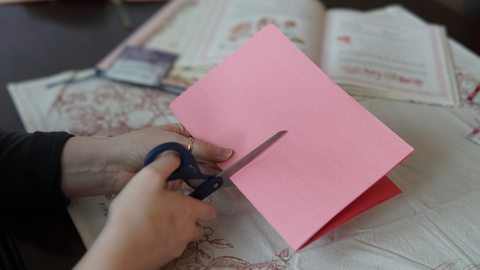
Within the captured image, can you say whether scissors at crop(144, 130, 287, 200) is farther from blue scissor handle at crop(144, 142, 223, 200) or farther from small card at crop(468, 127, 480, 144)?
small card at crop(468, 127, 480, 144)

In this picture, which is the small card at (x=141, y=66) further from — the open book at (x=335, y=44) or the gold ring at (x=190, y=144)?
the gold ring at (x=190, y=144)

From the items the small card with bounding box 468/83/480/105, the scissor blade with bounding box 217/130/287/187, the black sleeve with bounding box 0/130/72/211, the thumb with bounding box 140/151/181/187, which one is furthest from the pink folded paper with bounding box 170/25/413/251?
the small card with bounding box 468/83/480/105

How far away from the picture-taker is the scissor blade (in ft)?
1.87

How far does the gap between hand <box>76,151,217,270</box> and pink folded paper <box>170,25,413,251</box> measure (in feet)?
0.39

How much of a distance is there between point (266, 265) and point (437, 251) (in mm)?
291

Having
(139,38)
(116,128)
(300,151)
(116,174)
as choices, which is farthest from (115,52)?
(300,151)

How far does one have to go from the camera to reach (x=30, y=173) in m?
0.62

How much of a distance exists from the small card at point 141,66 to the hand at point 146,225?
57cm

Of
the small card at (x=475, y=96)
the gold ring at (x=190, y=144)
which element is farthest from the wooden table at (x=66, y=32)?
the gold ring at (x=190, y=144)

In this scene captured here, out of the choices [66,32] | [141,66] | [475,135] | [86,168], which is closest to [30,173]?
[86,168]

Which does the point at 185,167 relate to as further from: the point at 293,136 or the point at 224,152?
the point at 293,136

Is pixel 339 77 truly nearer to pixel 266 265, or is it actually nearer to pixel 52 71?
pixel 266 265

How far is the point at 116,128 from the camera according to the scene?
0.90 m

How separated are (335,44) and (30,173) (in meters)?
0.86
